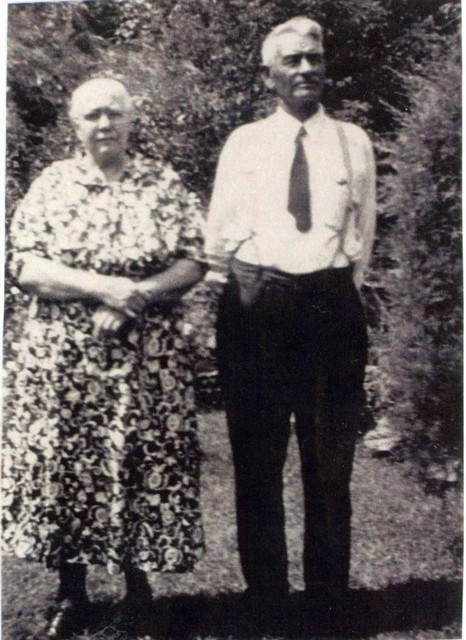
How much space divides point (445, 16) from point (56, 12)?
1.61 meters

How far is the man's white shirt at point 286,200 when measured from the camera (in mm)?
3055

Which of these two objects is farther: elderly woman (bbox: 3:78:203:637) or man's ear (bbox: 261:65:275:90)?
man's ear (bbox: 261:65:275:90)

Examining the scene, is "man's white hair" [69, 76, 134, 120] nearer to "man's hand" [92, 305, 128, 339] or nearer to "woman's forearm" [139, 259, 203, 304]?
"woman's forearm" [139, 259, 203, 304]

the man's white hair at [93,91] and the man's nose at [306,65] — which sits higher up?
the man's nose at [306,65]


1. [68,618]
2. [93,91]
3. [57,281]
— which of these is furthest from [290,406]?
[93,91]

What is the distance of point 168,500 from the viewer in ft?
9.98

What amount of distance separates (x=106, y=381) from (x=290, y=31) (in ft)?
5.19

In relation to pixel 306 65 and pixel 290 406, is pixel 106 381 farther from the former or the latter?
pixel 306 65

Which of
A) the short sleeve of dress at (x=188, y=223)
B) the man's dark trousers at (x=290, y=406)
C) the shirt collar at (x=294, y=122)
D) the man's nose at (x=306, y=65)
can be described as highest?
the man's nose at (x=306, y=65)

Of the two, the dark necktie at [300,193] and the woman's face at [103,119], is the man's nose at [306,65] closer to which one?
the dark necktie at [300,193]

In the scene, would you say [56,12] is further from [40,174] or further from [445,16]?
[445,16]

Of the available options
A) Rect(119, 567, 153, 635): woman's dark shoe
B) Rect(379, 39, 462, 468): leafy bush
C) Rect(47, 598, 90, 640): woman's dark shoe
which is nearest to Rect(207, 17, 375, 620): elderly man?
Rect(379, 39, 462, 468): leafy bush

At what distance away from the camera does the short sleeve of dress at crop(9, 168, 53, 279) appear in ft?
10.2

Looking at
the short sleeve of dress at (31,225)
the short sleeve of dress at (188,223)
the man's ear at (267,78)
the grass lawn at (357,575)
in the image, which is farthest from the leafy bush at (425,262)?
the short sleeve of dress at (31,225)
